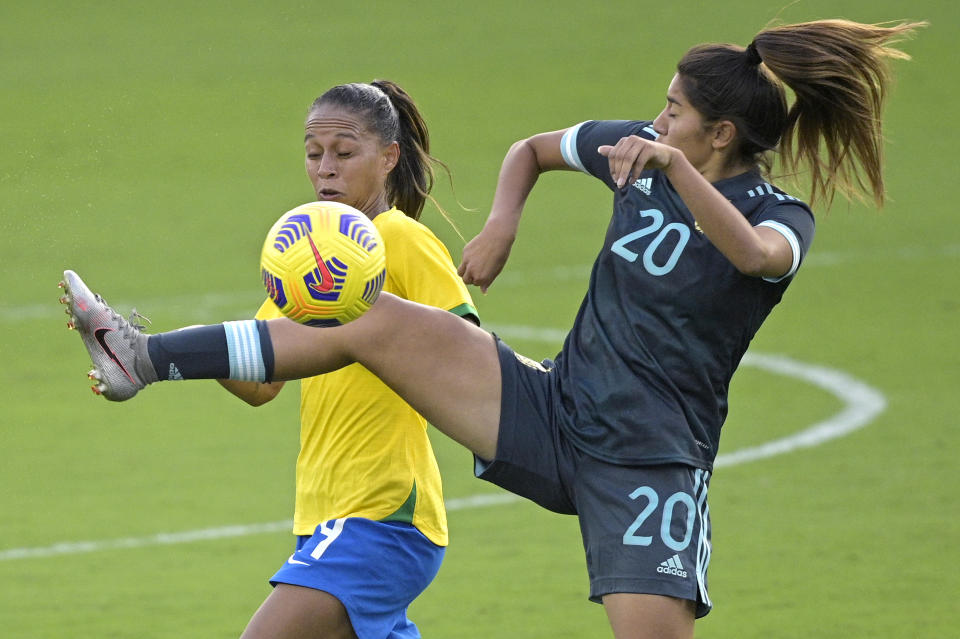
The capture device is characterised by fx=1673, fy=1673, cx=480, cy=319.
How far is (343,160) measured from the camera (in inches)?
191

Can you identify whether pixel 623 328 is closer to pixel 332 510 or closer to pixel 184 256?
pixel 332 510

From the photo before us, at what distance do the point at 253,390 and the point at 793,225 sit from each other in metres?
1.60

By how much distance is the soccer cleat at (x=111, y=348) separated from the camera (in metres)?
4.26

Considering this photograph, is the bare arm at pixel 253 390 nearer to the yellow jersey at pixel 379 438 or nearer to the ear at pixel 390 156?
the yellow jersey at pixel 379 438

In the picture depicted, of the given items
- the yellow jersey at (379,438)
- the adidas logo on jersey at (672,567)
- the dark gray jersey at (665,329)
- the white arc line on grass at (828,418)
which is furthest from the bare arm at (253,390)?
the white arc line on grass at (828,418)

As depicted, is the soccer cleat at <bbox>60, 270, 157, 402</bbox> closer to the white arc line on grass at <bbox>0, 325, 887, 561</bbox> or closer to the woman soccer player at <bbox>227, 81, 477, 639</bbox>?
the woman soccer player at <bbox>227, 81, 477, 639</bbox>

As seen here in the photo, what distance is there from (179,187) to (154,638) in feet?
36.2

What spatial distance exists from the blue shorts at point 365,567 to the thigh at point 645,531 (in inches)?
20.8

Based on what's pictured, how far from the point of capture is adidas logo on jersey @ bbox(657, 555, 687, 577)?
434cm

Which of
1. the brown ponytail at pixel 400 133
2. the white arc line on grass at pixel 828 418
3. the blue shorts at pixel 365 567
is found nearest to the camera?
the blue shorts at pixel 365 567

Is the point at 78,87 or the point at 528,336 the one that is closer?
the point at 528,336

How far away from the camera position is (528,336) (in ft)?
37.4

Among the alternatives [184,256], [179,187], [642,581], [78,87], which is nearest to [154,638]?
[642,581]

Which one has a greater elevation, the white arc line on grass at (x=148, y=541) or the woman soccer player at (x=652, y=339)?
the woman soccer player at (x=652, y=339)
